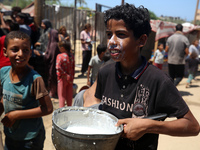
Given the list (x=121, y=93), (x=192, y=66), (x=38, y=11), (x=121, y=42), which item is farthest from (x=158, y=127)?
(x=192, y=66)

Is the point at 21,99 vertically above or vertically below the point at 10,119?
above

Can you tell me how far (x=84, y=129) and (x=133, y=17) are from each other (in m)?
0.73

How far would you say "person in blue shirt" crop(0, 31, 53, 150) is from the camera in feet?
5.86

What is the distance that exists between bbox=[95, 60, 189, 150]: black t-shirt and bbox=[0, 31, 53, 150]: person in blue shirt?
0.76m

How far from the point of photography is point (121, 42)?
3.94 feet

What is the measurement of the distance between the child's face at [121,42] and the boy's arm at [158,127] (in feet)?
1.37

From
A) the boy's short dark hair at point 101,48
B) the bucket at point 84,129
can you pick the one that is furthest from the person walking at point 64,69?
the bucket at point 84,129

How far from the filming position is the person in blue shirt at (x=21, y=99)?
5.86 feet

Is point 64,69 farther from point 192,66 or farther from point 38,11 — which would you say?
point 192,66

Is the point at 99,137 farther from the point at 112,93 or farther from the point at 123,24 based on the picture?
the point at 123,24

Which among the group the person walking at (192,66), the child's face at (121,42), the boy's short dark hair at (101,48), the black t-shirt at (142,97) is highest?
the child's face at (121,42)

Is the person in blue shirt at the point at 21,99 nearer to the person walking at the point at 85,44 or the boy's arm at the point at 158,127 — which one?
the boy's arm at the point at 158,127

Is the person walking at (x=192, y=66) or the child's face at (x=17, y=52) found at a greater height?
the child's face at (x=17, y=52)

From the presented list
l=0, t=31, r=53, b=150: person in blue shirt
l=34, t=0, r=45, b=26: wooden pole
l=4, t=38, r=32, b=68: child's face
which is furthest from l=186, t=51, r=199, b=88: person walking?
l=4, t=38, r=32, b=68: child's face
